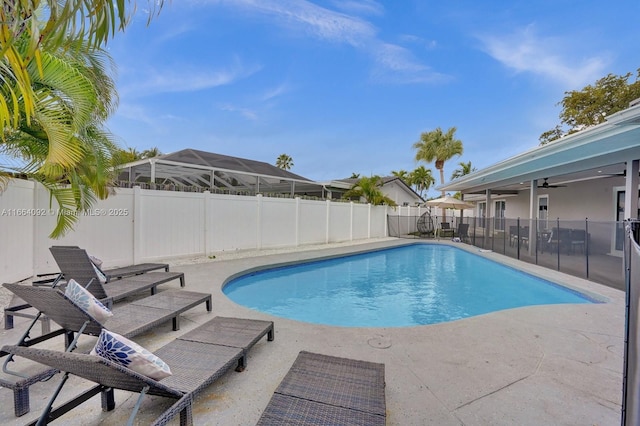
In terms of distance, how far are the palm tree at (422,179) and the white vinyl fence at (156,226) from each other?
26406 millimetres

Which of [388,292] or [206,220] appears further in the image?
[206,220]

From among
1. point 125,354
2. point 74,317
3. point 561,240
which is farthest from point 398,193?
point 125,354

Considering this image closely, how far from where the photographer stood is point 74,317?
2.62 meters

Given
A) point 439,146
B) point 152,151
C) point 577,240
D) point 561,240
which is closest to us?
point 577,240

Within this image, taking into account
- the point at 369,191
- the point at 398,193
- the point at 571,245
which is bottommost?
the point at 571,245

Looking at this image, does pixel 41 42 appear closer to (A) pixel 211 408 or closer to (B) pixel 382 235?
(A) pixel 211 408

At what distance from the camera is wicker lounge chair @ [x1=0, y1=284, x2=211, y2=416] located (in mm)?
2199

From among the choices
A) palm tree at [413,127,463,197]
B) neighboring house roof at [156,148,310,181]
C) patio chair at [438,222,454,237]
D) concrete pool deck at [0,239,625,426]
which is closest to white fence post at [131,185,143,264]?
neighboring house roof at [156,148,310,181]

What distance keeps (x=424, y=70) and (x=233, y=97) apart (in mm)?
10949

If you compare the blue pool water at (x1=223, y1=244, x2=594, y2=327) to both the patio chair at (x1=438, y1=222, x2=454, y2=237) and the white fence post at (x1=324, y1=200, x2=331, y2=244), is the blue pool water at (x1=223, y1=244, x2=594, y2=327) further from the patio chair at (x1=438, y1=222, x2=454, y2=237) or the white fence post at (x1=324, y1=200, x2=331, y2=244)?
the patio chair at (x1=438, y1=222, x2=454, y2=237)

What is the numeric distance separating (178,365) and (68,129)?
2943mm

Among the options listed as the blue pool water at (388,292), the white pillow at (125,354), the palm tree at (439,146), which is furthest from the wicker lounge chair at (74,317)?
the palm tree at (439,146)

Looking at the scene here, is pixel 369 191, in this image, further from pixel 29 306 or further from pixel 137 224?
pixel 29 306

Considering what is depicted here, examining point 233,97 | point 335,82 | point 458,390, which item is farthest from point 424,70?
point 458,390
